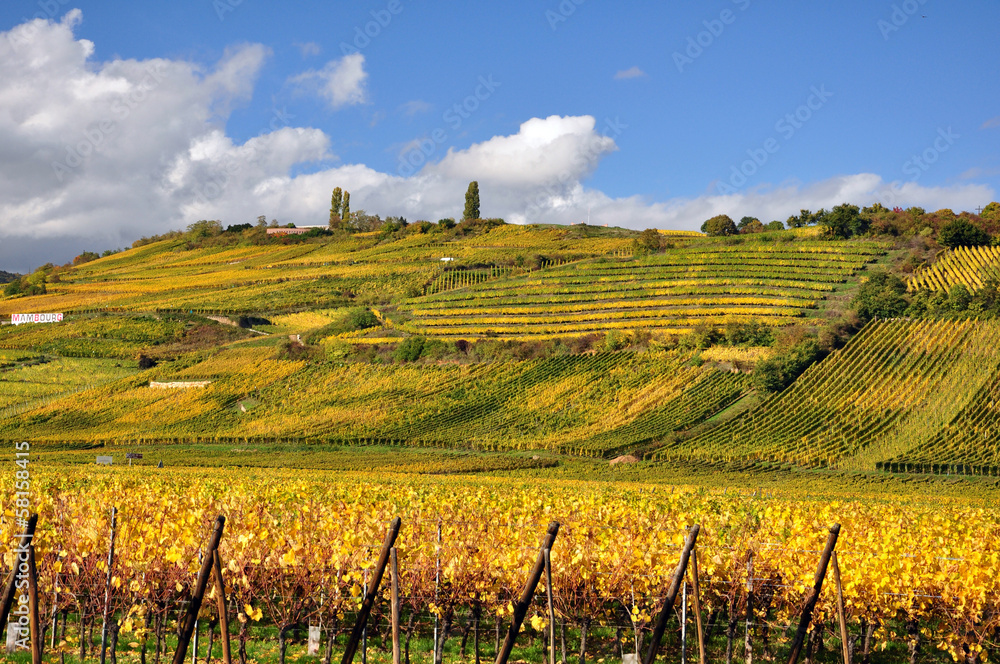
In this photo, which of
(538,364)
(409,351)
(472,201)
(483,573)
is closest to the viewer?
(483,573)

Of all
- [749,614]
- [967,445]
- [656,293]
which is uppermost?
[656,293]

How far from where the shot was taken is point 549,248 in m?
134

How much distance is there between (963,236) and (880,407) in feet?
163

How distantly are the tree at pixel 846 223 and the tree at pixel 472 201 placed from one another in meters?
70.1

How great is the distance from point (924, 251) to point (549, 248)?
54.1m

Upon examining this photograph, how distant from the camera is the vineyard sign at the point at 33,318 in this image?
110 metres

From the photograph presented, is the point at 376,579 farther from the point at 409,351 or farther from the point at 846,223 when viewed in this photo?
the point at 846,223

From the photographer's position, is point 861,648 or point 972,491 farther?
point 972,491

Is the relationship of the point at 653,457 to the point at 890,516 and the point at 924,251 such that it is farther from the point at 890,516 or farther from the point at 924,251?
the point at 924,251

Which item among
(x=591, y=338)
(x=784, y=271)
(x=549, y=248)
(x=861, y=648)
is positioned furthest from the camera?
(x=549, y=248)

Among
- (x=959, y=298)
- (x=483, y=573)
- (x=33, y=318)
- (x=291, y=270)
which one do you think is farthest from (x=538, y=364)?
(x=33, y=318)

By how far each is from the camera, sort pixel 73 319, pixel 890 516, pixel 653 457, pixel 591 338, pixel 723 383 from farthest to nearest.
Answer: pixel 73 319 < pixel 591 338 < pixel 723 383 < pixel 653 457 < pixel 890 516

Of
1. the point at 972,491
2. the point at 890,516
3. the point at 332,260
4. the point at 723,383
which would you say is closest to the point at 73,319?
the point at 332,260

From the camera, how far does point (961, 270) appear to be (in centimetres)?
9112
